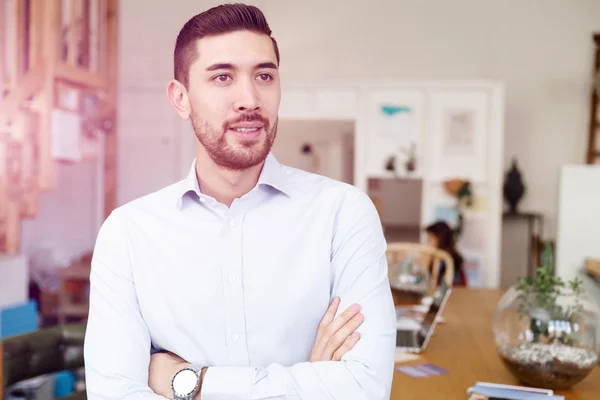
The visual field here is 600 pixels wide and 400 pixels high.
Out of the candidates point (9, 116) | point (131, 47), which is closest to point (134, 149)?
point (131, 47)

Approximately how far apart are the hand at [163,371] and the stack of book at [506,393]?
80 centimetres

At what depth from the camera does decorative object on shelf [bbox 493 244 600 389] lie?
5.73 feet

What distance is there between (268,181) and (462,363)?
99 cm

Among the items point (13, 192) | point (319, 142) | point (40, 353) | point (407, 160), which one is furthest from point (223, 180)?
point (319, 142)

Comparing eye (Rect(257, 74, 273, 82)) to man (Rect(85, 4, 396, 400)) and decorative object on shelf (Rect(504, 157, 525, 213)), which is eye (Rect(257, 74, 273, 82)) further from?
decorative object on shelf (Rect(504, 157, 525, 213))

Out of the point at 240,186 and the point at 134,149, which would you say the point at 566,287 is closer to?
the point at 240,186

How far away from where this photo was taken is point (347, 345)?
4.47 ft

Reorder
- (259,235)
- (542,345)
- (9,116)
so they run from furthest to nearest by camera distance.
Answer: (9,116) → (542,345) → (259,235)

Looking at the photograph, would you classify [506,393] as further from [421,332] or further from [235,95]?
[235,95]

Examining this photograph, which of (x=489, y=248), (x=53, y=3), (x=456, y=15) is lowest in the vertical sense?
(x=489, y=248)

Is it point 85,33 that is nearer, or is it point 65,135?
point 65,135

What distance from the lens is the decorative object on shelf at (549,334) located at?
1747 mm

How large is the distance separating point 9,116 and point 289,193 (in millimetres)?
3409

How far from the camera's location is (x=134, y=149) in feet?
22.4
